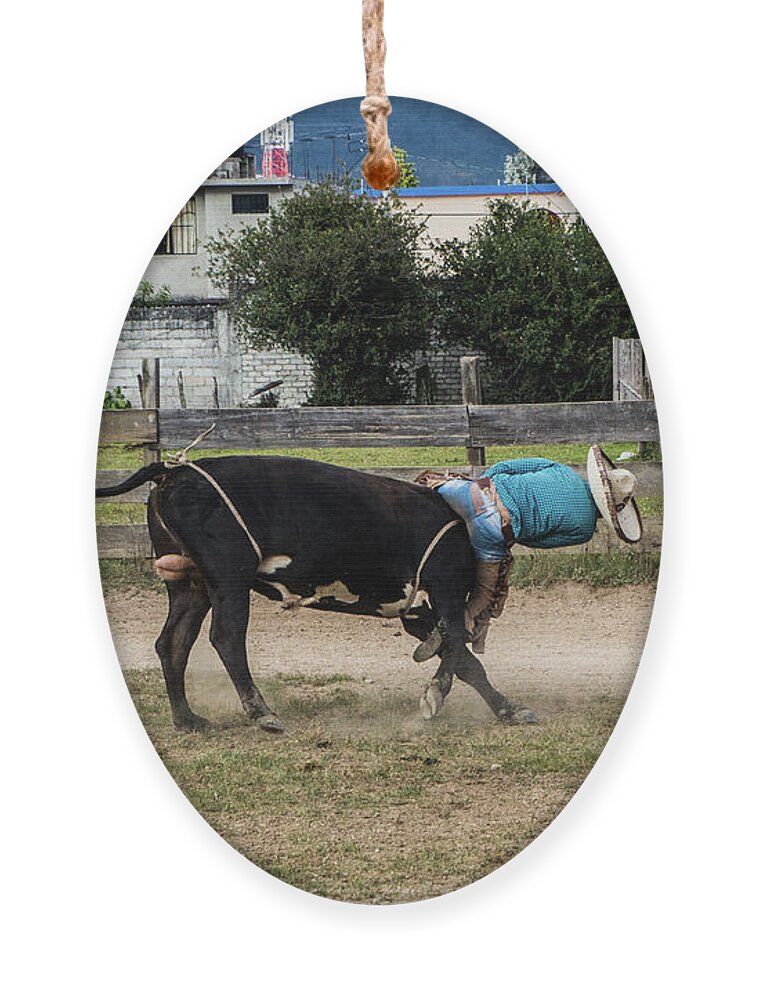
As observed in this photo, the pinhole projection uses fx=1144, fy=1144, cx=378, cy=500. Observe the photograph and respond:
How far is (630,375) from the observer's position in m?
1.37

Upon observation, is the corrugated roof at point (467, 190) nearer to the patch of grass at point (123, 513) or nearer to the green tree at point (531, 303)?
the green tree at point (531, 303)

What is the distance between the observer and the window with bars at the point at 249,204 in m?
1.36

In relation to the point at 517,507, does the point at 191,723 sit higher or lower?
lower

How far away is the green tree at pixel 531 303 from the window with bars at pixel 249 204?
0.22 meters

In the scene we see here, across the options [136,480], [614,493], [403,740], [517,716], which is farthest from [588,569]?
[136,480]

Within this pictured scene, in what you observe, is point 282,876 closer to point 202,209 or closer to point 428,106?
point 202,209

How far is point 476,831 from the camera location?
1394mm

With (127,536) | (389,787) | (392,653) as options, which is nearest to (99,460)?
(127,536)

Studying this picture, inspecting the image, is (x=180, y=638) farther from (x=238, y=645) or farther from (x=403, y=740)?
(x=403, y=740)

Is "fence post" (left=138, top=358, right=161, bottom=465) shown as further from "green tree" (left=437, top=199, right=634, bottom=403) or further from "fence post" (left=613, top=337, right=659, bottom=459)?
"fence post" (left=613, top=337, right=659, bottom=459)

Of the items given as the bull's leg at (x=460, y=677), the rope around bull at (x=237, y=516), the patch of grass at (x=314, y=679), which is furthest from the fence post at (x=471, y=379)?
the patch of grass at (x=314, y=679)

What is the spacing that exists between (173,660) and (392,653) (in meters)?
0.27

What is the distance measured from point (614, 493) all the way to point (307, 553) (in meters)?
0.38

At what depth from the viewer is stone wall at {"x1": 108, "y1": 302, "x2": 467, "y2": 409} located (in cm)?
138
